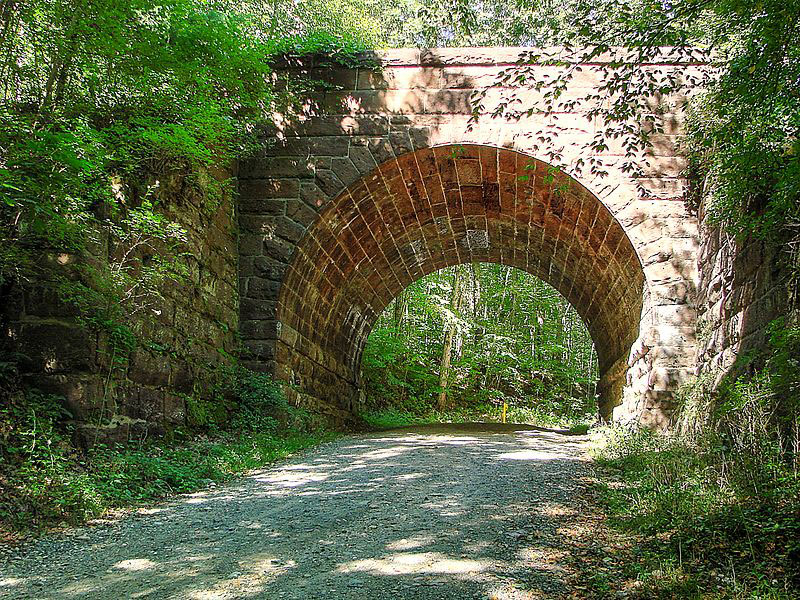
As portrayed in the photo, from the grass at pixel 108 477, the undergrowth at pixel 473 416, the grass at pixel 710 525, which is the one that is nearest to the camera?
the grass at pixel 710 525

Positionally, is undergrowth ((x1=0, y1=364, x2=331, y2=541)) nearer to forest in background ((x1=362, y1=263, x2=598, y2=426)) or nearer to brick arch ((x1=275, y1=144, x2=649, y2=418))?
brick arch ((x1=275, y1=144, x2=649, y2=418))

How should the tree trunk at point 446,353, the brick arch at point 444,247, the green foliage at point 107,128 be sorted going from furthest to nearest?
the tree trunk at point 446,353 < the brick arch at point 444,247 < the green foliage at point 107,128

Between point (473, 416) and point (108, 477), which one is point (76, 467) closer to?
point (108, 477)

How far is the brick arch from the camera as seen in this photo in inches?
354

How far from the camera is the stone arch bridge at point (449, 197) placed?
8234mm

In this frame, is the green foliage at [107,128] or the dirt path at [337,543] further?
the green foliage at [107,128]

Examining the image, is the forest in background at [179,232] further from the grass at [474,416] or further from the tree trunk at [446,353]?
the tree trunk at [446,353]

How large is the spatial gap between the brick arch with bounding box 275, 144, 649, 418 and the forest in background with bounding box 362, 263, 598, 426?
5163 mm

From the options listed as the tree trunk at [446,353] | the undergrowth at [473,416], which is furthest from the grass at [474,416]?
the tree trunk at [446,353]

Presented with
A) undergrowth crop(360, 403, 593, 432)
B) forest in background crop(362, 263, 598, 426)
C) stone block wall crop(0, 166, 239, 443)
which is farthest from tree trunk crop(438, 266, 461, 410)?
stone block wall crop(0, 166, 239, 443)

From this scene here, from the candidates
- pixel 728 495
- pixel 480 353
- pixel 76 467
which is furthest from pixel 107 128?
pixel 480 353

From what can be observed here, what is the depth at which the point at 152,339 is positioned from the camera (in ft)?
20.4

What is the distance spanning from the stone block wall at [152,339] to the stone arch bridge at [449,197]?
0.75 m

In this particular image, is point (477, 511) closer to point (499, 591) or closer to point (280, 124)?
point (499, 591)
